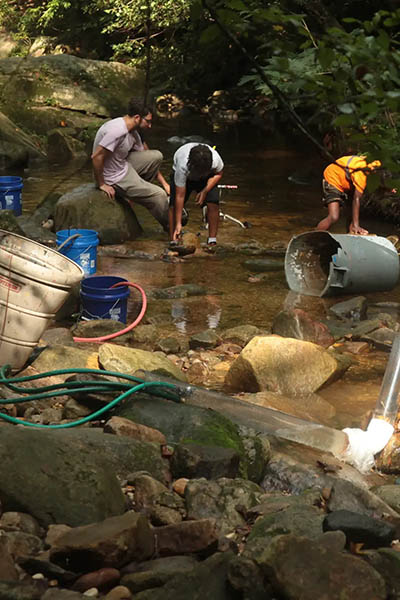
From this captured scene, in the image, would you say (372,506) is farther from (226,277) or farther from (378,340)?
(226,277)

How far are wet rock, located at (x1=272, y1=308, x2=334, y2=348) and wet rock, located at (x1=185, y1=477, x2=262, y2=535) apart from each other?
3.06 m

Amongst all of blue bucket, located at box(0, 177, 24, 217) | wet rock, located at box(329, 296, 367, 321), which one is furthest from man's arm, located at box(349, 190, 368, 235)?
blue bucket, located at box(0, 177, 24, 217)

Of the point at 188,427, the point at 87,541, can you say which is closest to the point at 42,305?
the point at 188,427

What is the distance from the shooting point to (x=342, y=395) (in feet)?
19.6

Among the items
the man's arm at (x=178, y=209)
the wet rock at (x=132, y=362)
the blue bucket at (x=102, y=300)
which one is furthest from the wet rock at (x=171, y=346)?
the man's arm at (x=178, y=209)

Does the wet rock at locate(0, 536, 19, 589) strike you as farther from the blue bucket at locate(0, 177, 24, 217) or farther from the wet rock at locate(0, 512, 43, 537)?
the blue bucket at locate(0, 177, 24, 217)

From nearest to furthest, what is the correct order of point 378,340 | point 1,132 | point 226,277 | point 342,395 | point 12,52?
point 342,395, point 378,340, point 226,277, point 1,132, point 12,52

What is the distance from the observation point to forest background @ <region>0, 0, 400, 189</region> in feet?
7.65

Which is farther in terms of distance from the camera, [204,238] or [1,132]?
[1,132]

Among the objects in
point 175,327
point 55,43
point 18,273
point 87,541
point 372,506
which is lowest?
point 55,43

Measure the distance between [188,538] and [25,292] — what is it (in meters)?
2.51

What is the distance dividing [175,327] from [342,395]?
1782 mm

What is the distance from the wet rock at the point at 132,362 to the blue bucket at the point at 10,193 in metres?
5.07

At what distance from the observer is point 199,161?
9.21m
